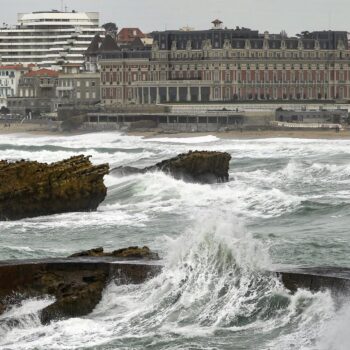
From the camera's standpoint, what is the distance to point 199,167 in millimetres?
63625

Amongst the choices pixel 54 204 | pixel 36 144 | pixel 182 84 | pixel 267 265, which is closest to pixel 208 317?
pixel 267 265

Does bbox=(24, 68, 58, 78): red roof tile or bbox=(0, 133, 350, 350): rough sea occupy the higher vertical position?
bbox=(24, 68, 58, 78): red roof tile

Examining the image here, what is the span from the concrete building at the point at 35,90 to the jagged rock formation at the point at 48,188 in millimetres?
111154

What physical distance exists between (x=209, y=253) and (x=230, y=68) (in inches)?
4803

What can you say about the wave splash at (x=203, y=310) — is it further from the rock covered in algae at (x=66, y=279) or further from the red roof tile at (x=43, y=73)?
the red roof tile at (x=43, y=73)

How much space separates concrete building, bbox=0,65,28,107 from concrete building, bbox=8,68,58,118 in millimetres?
2166

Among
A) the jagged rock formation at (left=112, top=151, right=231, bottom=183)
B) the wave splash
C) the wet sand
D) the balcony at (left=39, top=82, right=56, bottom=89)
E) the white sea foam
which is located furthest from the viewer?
the balcony at (left=39, top=82, right=56, bottom=89)

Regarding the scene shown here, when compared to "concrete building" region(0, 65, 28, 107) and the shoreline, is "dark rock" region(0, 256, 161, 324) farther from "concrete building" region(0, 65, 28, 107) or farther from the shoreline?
"concrete building" region(0, 65, 28, 107)

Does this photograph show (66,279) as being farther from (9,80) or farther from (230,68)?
(9,80)

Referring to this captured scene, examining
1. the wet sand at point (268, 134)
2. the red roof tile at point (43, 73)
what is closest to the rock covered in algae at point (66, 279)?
the wet sand at point (268, 134)

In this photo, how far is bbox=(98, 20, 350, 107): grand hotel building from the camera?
15512 cm

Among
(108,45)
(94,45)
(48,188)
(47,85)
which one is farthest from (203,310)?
(94,45)

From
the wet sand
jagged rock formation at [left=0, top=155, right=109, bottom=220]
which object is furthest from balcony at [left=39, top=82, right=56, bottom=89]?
jagged rock formation at [left=0, top=155, right=109, bottom=220]

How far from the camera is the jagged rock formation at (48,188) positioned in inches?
1999
